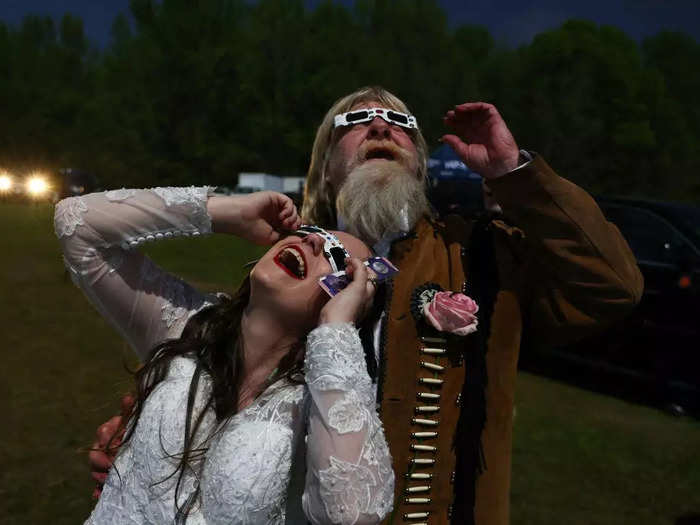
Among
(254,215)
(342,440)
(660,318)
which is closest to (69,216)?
(254,215)

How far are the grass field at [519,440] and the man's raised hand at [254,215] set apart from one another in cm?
101

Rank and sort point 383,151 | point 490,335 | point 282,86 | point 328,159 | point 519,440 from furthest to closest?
point 282,86
point 519,440
point 328,159
point 383,151
point 490,335

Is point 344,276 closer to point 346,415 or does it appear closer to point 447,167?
point 346,415

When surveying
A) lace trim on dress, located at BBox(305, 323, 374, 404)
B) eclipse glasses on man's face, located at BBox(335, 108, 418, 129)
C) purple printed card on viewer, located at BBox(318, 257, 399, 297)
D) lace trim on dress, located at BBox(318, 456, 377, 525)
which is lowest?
lace trim on dress, located at BBox(318, 456, 377, 525)

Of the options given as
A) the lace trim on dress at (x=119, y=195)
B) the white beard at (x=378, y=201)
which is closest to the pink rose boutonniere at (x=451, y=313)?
the white beard at (x=378, y=201)

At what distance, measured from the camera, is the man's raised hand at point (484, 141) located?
189 cm

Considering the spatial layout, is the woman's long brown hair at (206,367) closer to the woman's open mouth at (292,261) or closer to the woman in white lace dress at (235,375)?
the woman in white lace dress at (235,375)

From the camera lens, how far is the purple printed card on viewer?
5.70ft

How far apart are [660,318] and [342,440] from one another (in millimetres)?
4950

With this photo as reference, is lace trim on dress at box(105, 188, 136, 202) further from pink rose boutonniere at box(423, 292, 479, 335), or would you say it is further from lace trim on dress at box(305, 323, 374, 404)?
pink rose boutonniere at box(423, 292, 479, 335)

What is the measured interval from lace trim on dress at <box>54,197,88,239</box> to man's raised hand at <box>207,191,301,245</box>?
36 cm

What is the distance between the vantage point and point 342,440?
5.02ft

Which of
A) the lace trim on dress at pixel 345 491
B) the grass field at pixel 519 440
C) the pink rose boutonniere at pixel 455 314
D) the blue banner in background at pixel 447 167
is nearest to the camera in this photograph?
the lace trim on dress at pixel 345 491

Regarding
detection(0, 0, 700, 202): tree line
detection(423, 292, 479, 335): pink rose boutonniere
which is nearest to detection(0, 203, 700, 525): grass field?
detection(423, 292, 479, 335): pink rose boutonniere
